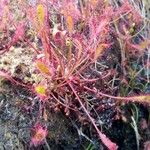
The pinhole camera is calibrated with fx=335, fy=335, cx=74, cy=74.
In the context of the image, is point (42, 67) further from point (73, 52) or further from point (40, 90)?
point (73, 52)

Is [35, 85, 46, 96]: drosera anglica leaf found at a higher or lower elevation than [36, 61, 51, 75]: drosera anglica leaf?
lower

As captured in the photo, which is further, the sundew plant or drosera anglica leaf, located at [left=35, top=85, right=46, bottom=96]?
the sundew plant

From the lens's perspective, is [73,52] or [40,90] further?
[73,52]

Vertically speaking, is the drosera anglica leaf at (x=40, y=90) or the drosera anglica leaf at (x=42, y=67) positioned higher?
the drosera anglica leaf at (x=42, y=67)

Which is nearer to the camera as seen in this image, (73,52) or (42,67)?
(42,67)

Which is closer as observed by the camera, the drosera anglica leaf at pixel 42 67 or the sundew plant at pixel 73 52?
the drosera anglica leaf at pixel 42 67

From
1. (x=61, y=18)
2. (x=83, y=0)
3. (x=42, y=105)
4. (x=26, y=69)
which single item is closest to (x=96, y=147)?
(x=42, y=105)

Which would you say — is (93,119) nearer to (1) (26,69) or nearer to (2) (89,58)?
(2) (89,58)

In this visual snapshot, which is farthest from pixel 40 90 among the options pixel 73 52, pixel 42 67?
pixel 73 52
